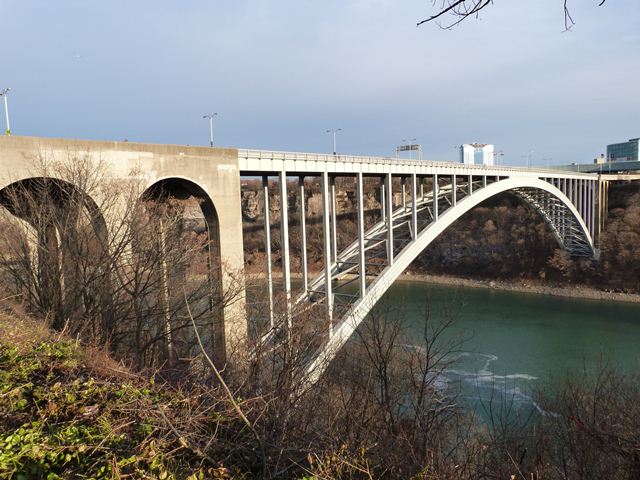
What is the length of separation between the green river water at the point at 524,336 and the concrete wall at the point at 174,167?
5123 millimetres

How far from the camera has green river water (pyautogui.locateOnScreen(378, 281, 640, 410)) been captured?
1508 centimetres

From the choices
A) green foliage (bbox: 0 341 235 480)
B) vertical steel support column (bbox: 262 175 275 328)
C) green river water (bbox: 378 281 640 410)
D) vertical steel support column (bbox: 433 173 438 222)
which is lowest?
green river water (bbox: 378 281 640 410)

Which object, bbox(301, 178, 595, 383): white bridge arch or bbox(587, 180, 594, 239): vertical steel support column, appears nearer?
bbox(301, 178, 595, 383): white bridge arch

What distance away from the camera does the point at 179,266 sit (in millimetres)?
8133

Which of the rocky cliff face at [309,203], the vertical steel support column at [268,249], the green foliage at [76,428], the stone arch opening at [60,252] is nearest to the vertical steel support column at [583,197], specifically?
the rocky cliff face at [309,203]

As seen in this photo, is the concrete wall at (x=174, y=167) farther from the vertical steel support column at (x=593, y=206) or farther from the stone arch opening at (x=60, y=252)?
the vertical steel support column at (x=593, y=206)

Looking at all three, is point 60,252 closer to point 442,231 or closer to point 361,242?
point 361,242

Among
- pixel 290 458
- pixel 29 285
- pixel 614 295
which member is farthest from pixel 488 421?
pixel 614 295

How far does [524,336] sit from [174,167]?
60.5ft

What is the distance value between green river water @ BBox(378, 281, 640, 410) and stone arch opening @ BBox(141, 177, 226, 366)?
5.44 m

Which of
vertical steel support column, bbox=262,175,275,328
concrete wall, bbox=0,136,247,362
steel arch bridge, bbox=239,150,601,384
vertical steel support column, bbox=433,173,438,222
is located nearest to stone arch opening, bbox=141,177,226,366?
concrete wall, bbox=0,136,247,362

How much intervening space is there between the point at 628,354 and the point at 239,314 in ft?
56.7

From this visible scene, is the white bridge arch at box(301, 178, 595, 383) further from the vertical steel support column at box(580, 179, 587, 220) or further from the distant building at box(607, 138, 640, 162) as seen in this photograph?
the distant building at box(607, 138, 640, 162)

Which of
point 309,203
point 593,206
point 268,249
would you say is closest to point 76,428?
point 268,249
